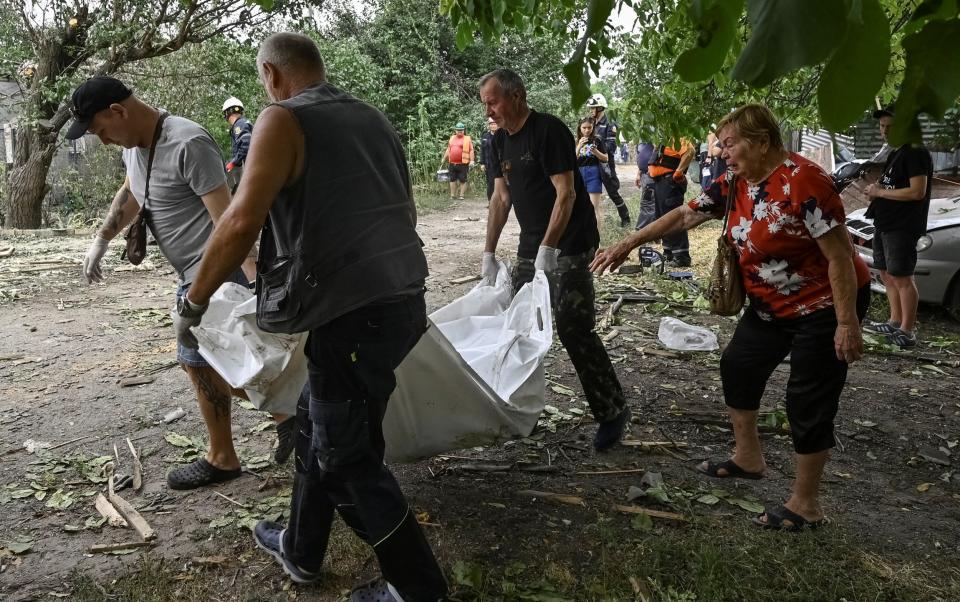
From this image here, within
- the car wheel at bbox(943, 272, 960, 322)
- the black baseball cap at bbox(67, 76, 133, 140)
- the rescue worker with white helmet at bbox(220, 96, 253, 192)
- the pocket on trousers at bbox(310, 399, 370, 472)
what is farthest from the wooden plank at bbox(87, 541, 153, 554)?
the rescue worker with white helmet at bbox(220, 96, 253, 192)

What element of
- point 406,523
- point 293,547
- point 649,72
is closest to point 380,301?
point 406,523

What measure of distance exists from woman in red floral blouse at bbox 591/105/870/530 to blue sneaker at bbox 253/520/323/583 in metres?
2.04

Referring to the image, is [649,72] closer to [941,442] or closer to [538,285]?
[538,285]

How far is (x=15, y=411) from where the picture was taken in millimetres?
5062

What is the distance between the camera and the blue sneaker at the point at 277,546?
2.98 metres

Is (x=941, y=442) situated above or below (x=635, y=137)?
below

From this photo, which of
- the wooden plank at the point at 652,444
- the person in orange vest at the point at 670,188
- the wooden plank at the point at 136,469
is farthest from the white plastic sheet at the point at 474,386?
the person in orange vest at the point at 670,188

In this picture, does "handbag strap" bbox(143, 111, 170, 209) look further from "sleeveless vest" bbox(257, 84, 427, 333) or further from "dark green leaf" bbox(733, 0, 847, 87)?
"dark green leaf" bbox(733, 0, 847, 87)

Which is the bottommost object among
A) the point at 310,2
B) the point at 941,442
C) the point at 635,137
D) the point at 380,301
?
the point at 941,442

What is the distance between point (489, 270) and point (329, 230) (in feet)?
7.34

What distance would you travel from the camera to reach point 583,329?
4.17 metres

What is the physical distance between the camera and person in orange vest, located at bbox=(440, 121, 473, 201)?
18.5 meters

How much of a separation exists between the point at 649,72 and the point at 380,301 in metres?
4.63

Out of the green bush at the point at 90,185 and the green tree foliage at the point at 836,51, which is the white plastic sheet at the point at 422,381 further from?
the green bush at the point at 90,185
